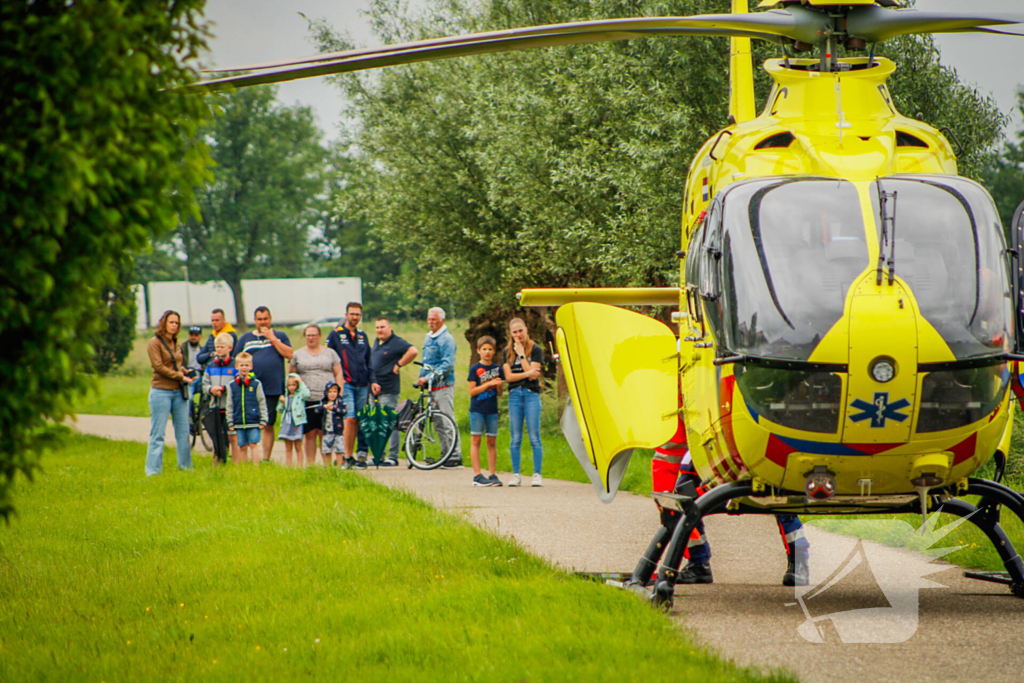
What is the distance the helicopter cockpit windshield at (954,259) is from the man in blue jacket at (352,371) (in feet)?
30.1

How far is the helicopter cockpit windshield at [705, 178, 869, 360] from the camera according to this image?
5500 millimetres

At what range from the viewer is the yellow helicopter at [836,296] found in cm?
540

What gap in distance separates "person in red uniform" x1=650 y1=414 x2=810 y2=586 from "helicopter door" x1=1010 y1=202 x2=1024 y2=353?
191cm

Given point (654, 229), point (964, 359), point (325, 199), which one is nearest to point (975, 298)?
point (964, 359)

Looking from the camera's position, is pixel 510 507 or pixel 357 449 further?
pixel 357 449

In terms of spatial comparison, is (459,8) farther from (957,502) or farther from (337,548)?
(957,502)

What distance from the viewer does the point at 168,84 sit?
163 inches

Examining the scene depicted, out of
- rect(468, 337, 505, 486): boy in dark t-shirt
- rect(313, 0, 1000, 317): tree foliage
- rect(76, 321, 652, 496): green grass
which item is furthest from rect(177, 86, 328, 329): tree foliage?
rect(468, 337, 505, 486): boy in dark t-shirt

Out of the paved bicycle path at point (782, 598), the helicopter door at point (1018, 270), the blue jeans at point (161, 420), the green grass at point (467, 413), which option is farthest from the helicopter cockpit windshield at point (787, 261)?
the blue jeans at point (161, 420)

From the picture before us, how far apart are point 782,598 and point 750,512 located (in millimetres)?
810

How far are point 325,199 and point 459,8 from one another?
47.2 m

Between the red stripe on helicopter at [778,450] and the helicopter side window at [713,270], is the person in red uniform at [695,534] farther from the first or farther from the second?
the helicopter side window at [713,270]

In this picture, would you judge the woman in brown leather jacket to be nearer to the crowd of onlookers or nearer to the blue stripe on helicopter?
the crowd of onlookers

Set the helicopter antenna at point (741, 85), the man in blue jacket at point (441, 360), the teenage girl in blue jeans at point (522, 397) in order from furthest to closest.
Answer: the man in blue jacket at point (441, 360), the teenage girl in blue jeans at point (522, 397), the helicopter antenna at point (741, 85)
